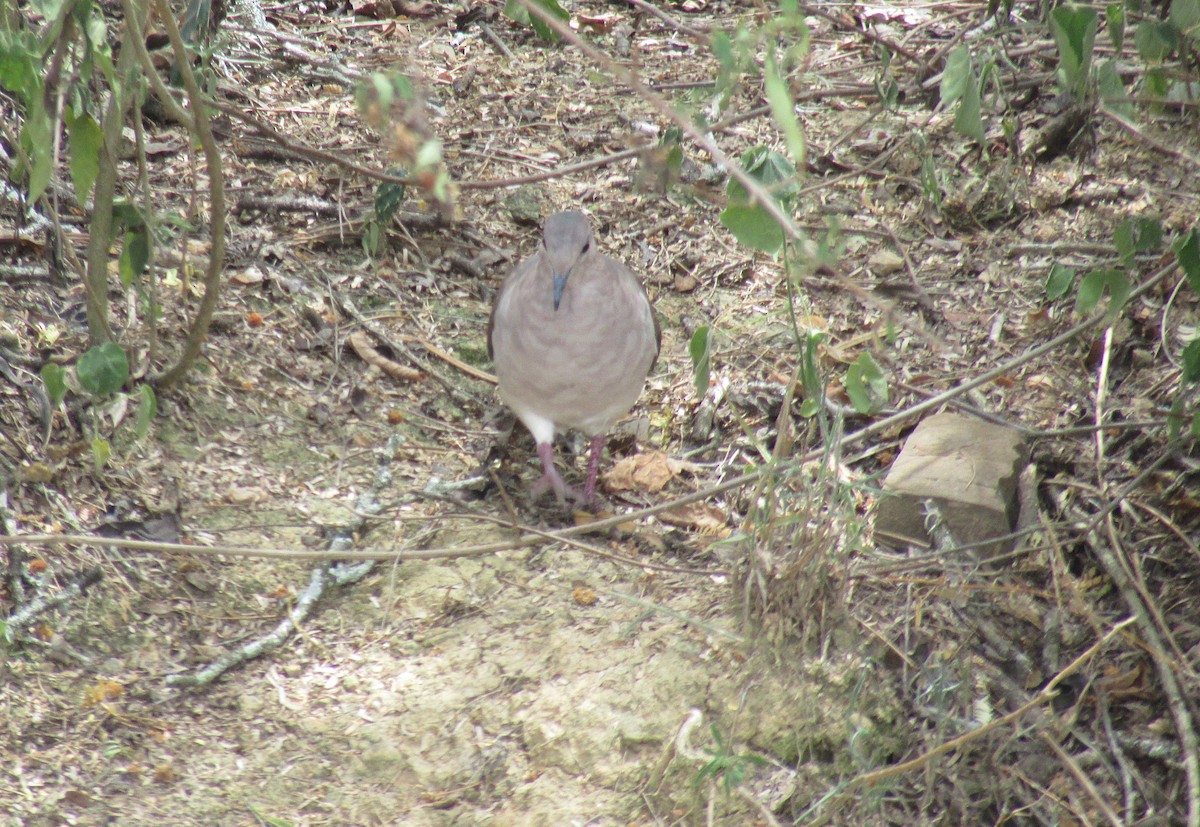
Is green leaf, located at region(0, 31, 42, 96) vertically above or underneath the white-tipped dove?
above

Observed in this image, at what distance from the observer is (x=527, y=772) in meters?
2.92

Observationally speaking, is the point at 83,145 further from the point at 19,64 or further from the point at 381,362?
the point at 381,362

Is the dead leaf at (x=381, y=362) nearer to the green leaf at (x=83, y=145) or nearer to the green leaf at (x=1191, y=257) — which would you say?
the green leaf at (x=83, y=145)

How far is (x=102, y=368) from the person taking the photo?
115 inches

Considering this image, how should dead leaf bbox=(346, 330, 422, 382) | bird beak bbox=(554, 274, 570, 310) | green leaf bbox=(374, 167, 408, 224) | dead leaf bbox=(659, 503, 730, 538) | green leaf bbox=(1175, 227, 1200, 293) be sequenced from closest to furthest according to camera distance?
green leaf bbox=(1175, 227, 1200, 293) < bird beak bbox=(554, 274, 570, 310) < dead leaf bbox=(659, 503, 730, 538) < dead leaf bbox=(346, 330, 422, 382) < green leaf bbox=(374, 167, 408, 224)

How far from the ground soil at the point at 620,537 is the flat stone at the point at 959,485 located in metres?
0.11

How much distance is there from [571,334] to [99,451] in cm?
141

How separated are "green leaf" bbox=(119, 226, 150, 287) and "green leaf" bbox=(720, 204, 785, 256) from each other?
6.15 ft

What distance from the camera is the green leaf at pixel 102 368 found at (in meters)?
2.91

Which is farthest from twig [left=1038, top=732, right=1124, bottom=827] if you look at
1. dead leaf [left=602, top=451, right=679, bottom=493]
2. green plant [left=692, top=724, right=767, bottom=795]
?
dead leaf [left=602, top=451, right=679, bottom=493]

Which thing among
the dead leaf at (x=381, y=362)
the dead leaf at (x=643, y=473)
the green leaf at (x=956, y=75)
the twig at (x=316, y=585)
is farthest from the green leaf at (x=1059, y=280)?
the dead leaf at (x=381, y=362)

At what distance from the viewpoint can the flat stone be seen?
3289 mm

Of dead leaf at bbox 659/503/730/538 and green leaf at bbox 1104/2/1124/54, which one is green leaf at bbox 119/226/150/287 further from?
green leaf at bbox 1104/2/1124/54

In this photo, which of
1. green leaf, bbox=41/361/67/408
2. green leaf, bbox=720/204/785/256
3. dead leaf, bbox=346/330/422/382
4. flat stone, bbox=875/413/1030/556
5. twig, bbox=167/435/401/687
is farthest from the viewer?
dead leaf, bbox=346/330/422/382
